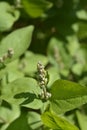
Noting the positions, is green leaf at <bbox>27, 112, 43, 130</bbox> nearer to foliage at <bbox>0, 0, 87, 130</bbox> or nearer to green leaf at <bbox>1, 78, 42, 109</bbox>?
foliage at <bbox>0, 0, 87, 130</bbox>

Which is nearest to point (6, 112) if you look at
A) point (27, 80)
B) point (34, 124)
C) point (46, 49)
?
point (34, 124)

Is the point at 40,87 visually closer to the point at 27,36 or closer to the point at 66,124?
the point at 66,124

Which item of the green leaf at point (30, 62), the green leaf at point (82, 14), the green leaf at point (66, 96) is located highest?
the green leaf at point (66, 96)

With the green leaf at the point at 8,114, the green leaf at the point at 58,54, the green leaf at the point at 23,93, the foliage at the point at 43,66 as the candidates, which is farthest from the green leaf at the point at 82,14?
the green leaf at the point at 23,93

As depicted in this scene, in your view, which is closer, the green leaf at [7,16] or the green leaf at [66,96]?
the green leaf at [66,96]

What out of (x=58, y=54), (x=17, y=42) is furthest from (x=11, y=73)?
(x=58, y=54)

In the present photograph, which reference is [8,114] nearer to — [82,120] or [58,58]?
[82,120]

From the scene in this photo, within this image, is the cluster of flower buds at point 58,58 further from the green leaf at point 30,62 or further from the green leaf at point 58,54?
the green leaf at point 30,62
